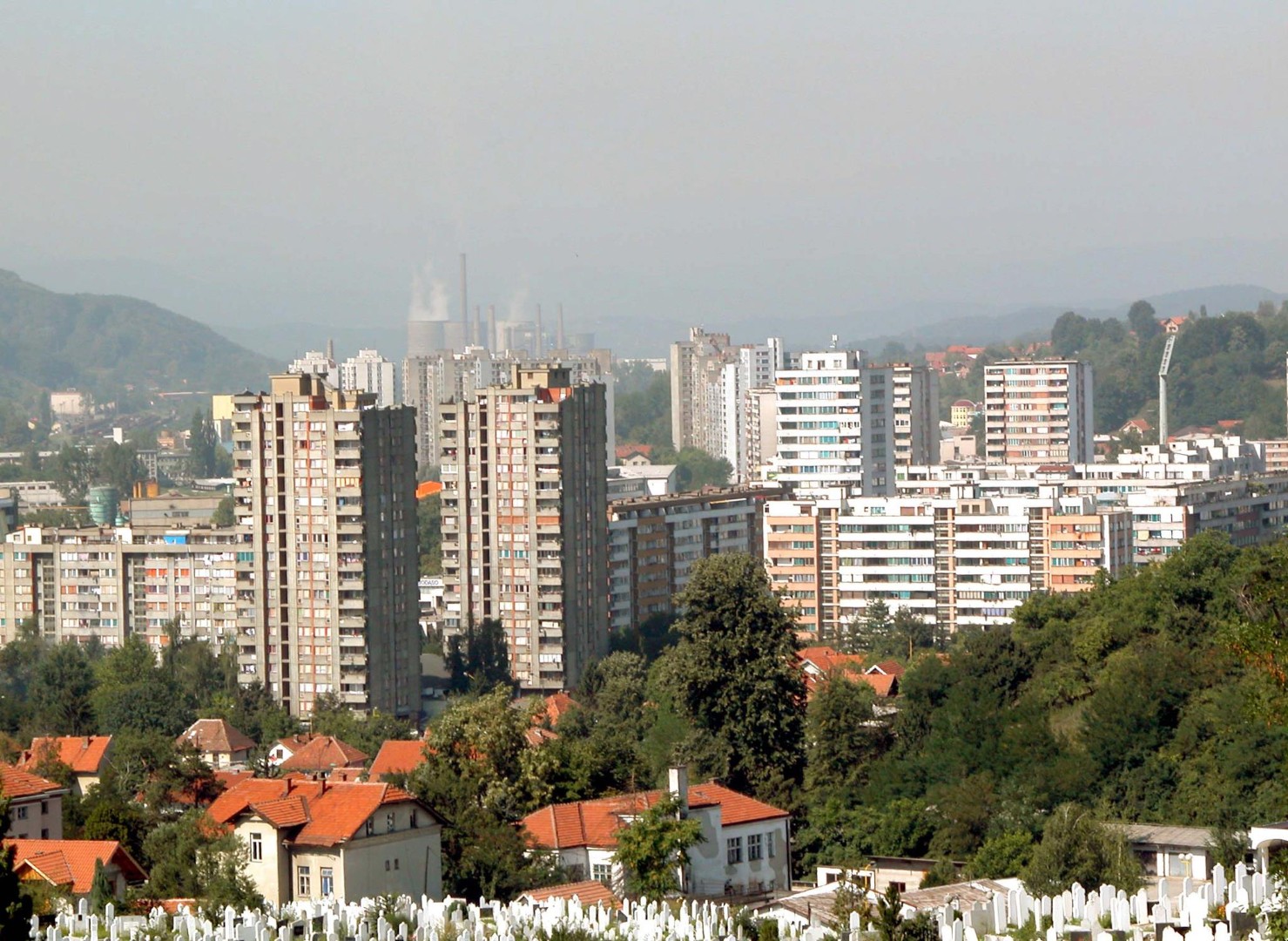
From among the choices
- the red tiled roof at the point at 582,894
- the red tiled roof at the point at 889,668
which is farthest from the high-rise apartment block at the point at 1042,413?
the red tiled roof at the point at 582,894

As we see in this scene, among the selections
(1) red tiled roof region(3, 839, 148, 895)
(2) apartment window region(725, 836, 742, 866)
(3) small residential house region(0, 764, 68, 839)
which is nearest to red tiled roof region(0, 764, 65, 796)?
(3) small residential house region(0, 764, 68, 839)

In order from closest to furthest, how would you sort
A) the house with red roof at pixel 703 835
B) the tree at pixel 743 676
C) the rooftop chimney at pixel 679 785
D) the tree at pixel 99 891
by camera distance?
the tree at pixel 99 891 < the rooftop chimney at pixel 679 785 < the house with red roof at pixel 703 835 < the tree at pixel 743 676

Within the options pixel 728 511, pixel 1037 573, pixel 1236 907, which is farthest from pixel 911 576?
pixel 1236 907

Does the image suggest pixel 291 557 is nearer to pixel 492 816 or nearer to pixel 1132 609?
pixel 1132 609

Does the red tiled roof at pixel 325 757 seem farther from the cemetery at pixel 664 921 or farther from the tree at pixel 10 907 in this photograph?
the tree at pixel 10 907

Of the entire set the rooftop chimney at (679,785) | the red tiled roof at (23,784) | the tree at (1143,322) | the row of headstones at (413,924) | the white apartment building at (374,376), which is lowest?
the row of headstones at (413,924)

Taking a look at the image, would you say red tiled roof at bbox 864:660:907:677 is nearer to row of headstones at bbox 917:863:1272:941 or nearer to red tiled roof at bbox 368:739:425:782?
red tiled roof at bbox 368:739:425:782

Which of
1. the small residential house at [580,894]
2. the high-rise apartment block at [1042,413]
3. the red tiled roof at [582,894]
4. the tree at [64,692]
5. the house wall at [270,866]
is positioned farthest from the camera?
the high-rise apartment block at [1042,413]

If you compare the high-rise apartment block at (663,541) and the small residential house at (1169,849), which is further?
the high-rise apartment block at (663,541)
